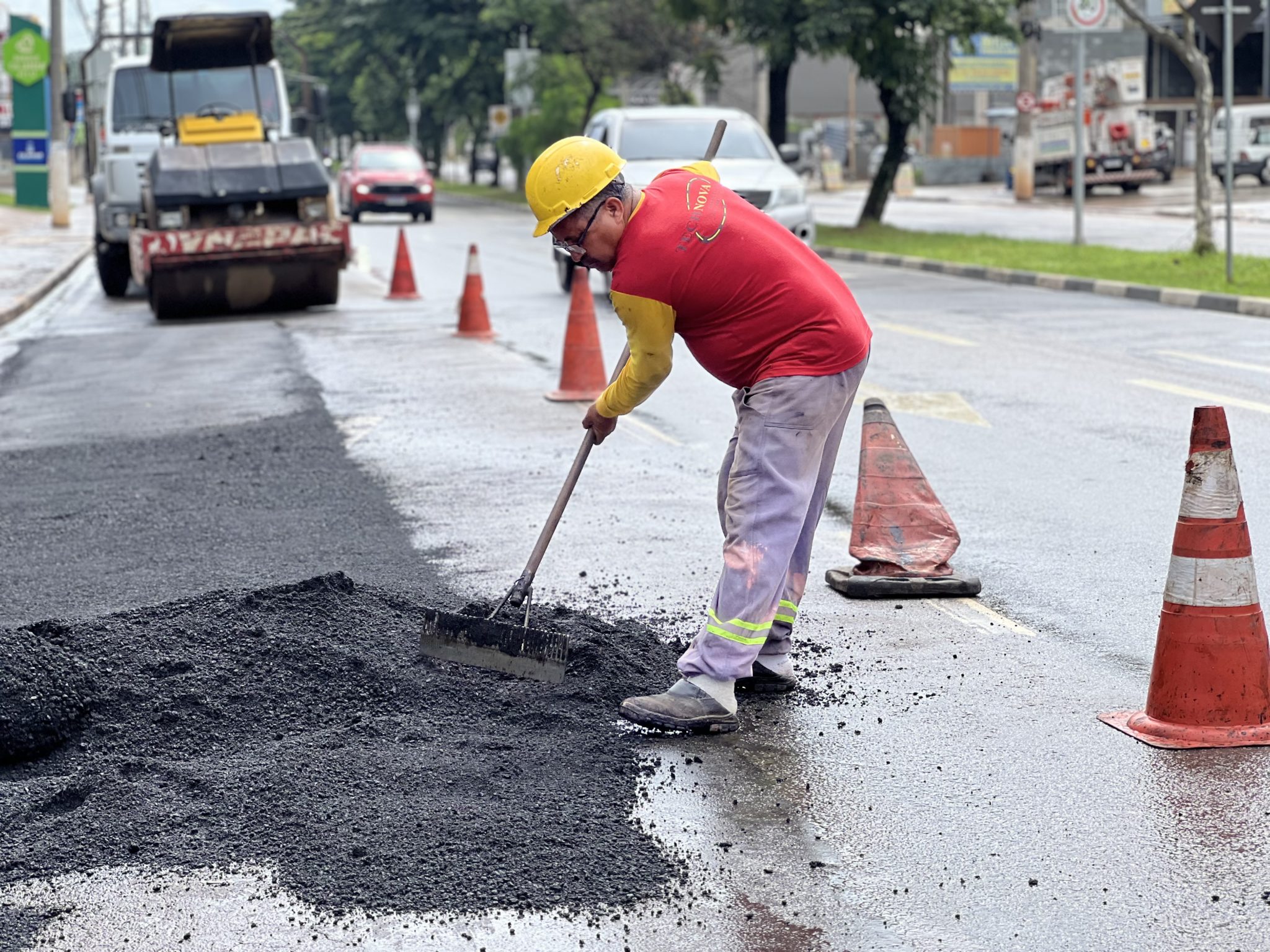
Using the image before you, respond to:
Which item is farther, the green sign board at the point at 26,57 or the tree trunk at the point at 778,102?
the green sign board at the point at 26,57

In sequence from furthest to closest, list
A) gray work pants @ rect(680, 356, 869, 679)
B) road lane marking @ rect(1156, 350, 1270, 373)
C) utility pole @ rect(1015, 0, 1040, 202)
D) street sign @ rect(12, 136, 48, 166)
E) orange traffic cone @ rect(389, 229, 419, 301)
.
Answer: utility pole @ rect(1015, 0, 1040, 202), street sign @ rect(12, 136, 48, 166), orange traffic cone @ rect(389, 229, 419, 301), road lane marking @ rect(1156, 350, 1270, 373), gray work pants @ rect(680, 356, 869, 679)

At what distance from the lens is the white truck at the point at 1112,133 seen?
43.8 m

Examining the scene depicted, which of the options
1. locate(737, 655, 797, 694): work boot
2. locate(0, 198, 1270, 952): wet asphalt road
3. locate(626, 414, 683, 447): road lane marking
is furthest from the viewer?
locate(626, 414, 683, 447): road lane marking

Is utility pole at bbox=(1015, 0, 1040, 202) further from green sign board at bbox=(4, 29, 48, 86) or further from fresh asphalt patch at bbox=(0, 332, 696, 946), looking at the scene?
fresh asphalt patch at bbox=(0, 332, 696, 946)

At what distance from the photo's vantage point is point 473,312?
1500 cm

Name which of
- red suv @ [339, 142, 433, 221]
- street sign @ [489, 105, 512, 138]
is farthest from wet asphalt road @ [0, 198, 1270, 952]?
street sign @ [489, 105, 512, 138]

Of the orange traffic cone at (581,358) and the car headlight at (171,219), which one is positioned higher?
the car headlight at (171,219)

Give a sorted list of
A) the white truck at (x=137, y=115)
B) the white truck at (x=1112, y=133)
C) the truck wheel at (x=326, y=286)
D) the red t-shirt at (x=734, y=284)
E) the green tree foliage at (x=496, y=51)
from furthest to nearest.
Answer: the green tree foliage at (x=496, y=51) < the white truck at (x=1112, y=133) < the white truck at (x=137, y=115) < the truck wheel at (x=326, y=286) < the red t-shirt at (x=734, y=284)

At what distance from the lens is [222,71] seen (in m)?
19.5

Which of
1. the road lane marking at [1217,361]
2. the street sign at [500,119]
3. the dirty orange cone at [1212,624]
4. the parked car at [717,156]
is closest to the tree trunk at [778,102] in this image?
the parked car at [717,156]

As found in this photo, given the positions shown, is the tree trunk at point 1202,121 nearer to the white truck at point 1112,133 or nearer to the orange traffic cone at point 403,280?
the orange traffic cone at point 403,280

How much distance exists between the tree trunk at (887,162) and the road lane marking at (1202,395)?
19.4 m

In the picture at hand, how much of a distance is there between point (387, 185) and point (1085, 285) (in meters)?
23.0

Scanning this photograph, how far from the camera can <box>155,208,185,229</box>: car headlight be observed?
16625mm
